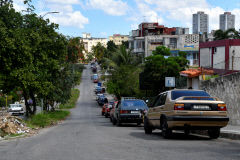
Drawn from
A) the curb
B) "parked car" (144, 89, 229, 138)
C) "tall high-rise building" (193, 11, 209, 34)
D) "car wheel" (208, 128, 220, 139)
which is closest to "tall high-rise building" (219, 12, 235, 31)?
"tall high-rise building" (193, 11, 209, 34)

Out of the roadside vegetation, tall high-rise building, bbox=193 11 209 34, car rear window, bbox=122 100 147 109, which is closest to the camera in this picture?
car rear window, bbox=122 100 147 109

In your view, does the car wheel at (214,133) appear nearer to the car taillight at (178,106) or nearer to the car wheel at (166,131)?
the car wheel at (166,131)

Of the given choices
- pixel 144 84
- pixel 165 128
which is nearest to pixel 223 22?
pixel 144 84

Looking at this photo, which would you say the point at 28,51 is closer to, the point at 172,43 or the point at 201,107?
the point at 201,107

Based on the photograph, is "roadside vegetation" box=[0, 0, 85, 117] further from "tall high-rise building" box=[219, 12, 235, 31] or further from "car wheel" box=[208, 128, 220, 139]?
"tall high-rise building" box=[219, 12, 235, 31]

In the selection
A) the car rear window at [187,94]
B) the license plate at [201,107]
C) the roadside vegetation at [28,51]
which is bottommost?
the license plate at [201,107]

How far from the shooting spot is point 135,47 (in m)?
92.3

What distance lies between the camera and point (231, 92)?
22.1 metres

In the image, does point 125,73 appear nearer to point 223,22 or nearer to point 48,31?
point 48,31

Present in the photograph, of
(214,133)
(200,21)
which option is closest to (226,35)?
(214,133)

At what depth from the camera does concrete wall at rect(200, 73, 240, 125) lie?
21219mm

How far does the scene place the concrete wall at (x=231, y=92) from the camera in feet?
69.6

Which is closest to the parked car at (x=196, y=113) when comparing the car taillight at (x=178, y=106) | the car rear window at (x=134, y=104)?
the car taillight at (x=178, y=106)

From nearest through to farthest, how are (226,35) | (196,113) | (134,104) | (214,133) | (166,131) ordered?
1. (196,113)
2. (166,131)
3. (214,133)
4. (134,104)
5. (226,35)
